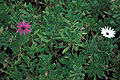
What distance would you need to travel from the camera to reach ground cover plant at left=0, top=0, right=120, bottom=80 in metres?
1.91

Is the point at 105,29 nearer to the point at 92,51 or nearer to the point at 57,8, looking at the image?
the point at 92,51

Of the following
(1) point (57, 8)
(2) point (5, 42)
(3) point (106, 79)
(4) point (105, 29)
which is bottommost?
(3) point (106, 79)

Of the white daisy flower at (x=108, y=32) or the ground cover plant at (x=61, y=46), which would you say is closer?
the ground cover plant at (x=61, y=46)

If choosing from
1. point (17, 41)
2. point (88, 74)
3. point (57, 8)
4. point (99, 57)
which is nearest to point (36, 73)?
point (17, 41)

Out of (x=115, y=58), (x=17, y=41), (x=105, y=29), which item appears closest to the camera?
(x=17, y=41)

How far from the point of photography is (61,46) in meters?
2.06

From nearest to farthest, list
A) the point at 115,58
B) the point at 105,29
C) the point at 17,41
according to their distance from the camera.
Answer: the point at 17,41
the point at 115,58
the point at 105,29

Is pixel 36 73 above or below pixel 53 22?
below

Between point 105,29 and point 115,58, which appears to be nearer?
point 115,58

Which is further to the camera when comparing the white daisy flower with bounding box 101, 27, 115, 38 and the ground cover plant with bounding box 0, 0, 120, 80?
the white daisy flower with bounding box 101, 27, 115, 38

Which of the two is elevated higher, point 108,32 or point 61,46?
point 108,32

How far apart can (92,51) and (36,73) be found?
707 millimetres

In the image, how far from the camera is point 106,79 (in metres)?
1.99

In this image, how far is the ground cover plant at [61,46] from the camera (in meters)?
1.91
